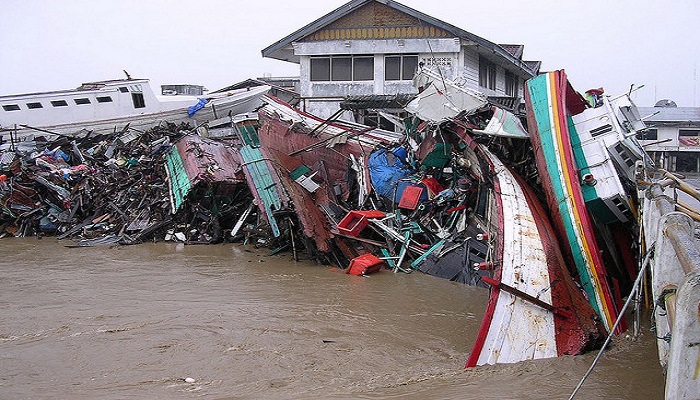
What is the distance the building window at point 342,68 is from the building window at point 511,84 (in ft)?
26.1

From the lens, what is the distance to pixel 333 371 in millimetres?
6383

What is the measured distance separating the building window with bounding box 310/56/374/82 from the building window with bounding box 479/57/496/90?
4419mm

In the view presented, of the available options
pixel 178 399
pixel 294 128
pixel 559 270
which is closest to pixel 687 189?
pixel 559 270

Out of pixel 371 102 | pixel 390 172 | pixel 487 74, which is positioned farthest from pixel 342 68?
pixel 390 172

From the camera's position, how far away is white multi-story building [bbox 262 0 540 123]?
72.4 ft

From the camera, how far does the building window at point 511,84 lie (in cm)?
2780

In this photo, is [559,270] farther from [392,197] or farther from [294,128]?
[294,128]

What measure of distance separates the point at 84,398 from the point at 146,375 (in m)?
0.76

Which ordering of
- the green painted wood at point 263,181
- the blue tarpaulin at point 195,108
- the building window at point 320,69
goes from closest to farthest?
1. the green painted wood at point 263,181
2. the building window at point 320,69
3. the blue tarpaulin at point 195,108

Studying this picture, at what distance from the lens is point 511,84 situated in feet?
93.7

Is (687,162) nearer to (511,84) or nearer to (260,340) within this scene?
(511,84)

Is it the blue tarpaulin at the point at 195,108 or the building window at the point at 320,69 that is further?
the blue tarpaulin at the point at 195,108

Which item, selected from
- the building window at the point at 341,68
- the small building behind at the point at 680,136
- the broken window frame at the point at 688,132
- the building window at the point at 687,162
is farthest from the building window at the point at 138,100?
the building window at the point at 687,162

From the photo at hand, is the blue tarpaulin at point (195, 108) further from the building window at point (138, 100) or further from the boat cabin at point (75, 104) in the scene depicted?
the building window at point (138, 100)
